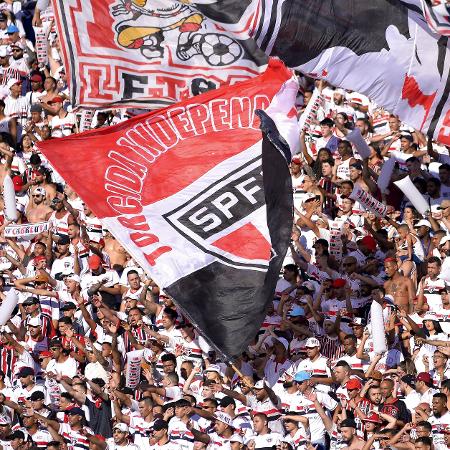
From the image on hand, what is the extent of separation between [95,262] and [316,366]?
3.44 metres

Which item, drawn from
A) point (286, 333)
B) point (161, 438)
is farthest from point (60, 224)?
point (161, 438)

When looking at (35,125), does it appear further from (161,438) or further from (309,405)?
(309,405)

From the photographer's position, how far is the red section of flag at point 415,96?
1562 centimetres

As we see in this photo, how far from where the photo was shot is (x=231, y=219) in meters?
15.5

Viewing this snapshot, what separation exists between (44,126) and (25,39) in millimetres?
2418

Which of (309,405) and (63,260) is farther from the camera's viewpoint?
(63,260)

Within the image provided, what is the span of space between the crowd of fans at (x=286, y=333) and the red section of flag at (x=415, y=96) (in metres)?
2.00

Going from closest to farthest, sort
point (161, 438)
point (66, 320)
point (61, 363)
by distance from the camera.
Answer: point (161, 438)
point (61, 363)
point (66, 320)

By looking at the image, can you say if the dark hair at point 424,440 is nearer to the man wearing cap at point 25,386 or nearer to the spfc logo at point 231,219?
the spfc logo at point 231,219

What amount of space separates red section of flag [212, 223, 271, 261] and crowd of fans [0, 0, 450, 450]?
6.61ft

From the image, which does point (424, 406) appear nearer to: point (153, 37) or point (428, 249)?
point (428, 249)

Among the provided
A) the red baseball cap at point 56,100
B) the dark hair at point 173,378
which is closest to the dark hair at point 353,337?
the dark hair at point 173,378

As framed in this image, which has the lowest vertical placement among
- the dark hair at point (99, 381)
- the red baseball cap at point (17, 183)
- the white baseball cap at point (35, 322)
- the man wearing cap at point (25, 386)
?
the man wearing cap at point (25, 386)

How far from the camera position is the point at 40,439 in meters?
18.1
